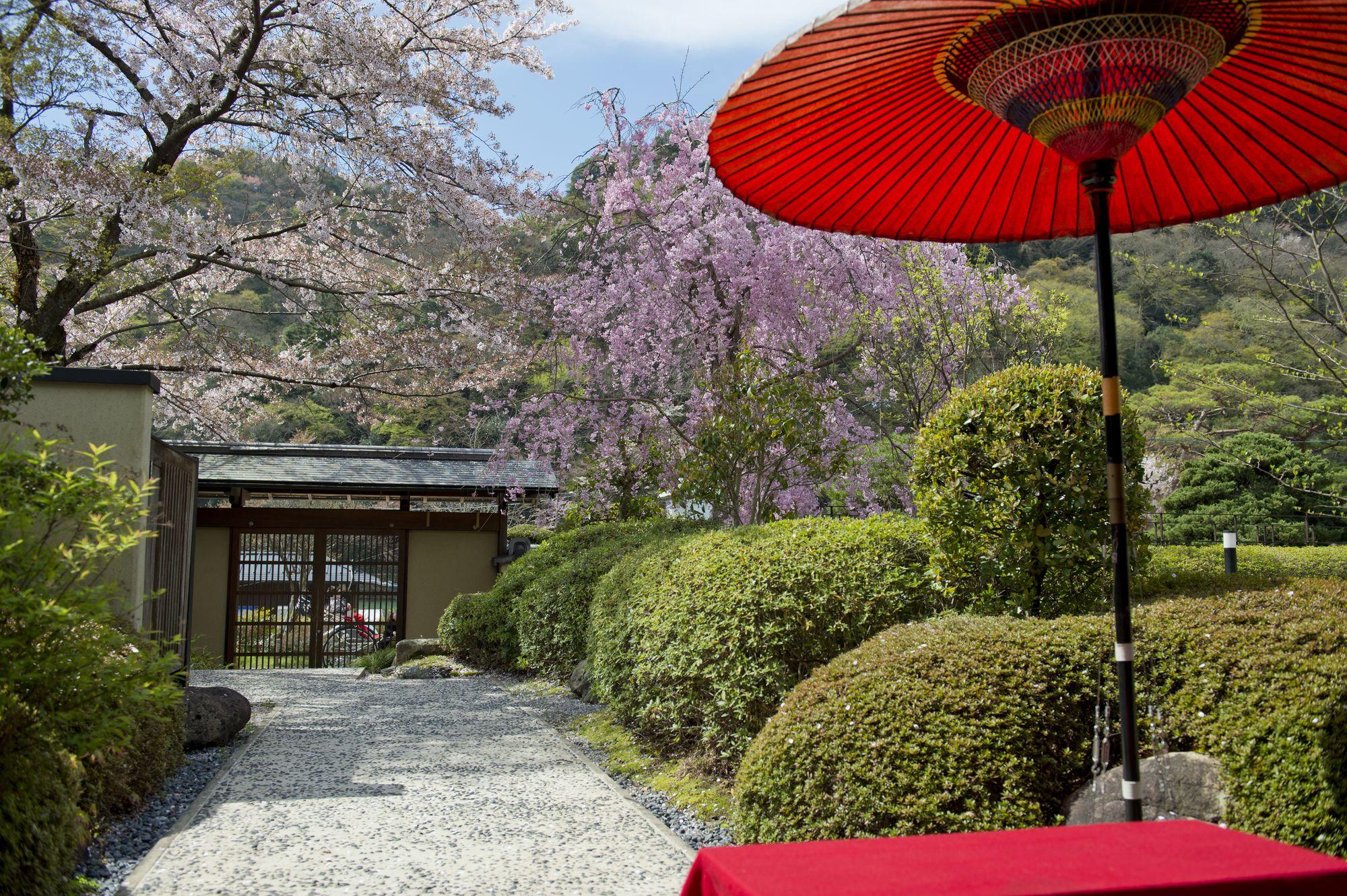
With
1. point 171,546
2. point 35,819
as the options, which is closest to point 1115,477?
point 35,819

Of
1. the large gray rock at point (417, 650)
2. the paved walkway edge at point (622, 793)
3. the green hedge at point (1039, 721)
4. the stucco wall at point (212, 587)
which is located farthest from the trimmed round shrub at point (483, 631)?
the green hedge at point (1039, 721)

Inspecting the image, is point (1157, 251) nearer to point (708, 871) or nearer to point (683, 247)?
point (683, 247)

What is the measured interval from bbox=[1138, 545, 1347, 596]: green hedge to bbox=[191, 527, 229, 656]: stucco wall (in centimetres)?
1183

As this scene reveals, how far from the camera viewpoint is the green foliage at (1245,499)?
683 inches

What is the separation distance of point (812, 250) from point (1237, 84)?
693 cm

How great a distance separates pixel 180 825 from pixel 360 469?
10.5 metres

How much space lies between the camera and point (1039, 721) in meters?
3.18

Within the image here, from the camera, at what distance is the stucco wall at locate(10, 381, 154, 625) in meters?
5.34

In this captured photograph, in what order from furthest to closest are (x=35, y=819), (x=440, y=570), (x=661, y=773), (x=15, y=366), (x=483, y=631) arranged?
(x=440, y=570) → (x=483, y=631) → (x=661, y=773) → (x=15, y=366) → (x=35, y=819)

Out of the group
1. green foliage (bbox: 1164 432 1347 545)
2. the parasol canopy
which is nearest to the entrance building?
the parasol canopy

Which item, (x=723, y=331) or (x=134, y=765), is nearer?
(x=134, y=765)

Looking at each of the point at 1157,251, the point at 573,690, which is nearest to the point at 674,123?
the point at 573,690

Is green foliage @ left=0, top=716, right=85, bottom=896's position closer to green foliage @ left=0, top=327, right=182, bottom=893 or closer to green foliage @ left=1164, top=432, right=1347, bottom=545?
green foliage @ left=0, top=327, right=182, bottom=893

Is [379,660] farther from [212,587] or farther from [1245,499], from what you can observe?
[1245,499]
